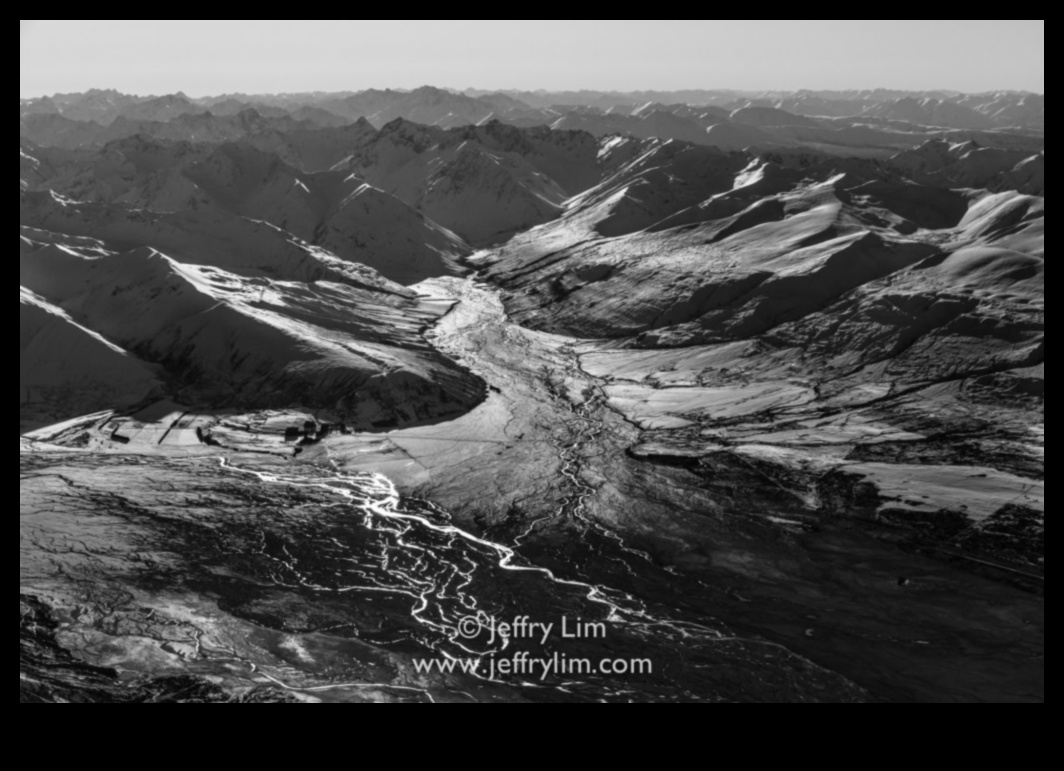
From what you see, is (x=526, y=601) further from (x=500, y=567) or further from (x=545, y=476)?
(x=545, y=476)

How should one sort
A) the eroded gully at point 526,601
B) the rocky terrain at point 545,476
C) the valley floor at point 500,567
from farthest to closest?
the rocky terrain at point 545,476 → the valley floor at point 500,567 → the eroded gully at point 526,601

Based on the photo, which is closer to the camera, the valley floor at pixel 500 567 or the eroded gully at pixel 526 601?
the eroded gully at pixel 526 601

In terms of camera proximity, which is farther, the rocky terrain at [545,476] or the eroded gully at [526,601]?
the rocky terrain at [545,476]

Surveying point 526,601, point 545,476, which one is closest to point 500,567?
point 526,601

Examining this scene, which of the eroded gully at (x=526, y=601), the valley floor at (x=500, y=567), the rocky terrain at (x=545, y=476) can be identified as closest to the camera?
the eroded gully at (x=526, y=601)

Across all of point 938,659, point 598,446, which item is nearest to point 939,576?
point 938,659

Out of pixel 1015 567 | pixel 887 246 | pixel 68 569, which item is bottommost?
pixel 68 569

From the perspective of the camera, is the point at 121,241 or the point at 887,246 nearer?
the point at 887,246

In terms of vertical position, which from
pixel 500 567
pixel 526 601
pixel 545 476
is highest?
pixel 545 476
